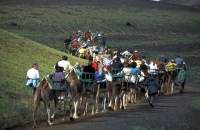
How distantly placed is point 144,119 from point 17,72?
38.7ft

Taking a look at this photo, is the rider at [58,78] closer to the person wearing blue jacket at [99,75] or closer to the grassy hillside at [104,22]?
the person wearing blue jacket at [99,75]

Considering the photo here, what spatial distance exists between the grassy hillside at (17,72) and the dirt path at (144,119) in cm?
166

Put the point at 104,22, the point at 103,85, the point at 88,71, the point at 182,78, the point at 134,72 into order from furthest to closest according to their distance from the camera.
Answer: the point at 104,22
the point at 182,78
the point at 134,72
the point at 103,85
the point at 88,71

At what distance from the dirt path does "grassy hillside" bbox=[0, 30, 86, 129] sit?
1656 millimetres

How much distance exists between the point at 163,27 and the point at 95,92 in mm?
62979

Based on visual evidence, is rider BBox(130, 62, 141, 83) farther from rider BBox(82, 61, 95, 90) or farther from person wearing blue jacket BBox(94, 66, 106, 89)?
rider BBox(82, 61, 95, 90)

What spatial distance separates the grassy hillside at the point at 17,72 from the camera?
79.1ft

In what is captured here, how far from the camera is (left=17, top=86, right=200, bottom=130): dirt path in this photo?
21609mm

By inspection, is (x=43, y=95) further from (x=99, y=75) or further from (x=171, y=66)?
(x=171, y=66)

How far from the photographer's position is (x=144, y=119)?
23.5m

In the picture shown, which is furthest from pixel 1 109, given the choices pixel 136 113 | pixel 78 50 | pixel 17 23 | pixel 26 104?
pixel 17 23

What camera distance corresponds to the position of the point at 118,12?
9962cm

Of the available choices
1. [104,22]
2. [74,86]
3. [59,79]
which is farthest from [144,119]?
[104,22]

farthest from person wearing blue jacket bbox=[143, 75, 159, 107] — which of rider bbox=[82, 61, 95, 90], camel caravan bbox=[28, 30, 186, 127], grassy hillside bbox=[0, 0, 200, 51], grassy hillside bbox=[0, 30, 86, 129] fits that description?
grassy hillside bbox=[0, 0, 200, 51]
